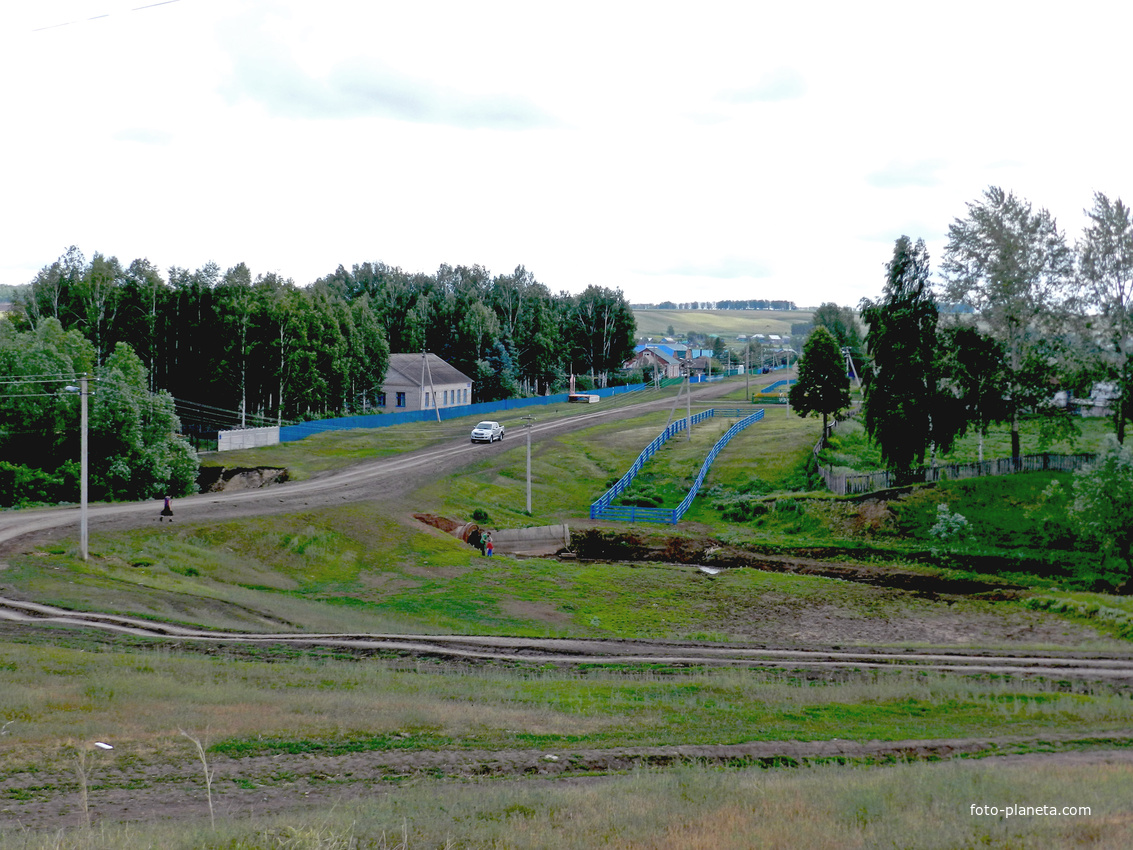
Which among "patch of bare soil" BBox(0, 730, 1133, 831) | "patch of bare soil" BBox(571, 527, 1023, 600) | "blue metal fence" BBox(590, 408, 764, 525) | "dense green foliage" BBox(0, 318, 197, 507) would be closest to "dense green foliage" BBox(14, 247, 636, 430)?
"dense green foliage" BBox(0, 318, 197, 507)

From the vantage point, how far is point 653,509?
Answer: 5559cm

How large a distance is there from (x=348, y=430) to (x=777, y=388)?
207ft

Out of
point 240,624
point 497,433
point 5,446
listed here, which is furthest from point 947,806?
point 497,433

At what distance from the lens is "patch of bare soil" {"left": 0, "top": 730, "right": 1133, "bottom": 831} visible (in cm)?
1270

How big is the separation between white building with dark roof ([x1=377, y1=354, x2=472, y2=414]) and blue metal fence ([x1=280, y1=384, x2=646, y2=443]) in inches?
174

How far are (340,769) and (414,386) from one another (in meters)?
86.3

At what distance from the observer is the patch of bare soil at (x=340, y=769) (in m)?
12.7

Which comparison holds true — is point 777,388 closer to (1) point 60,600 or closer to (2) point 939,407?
(2) point 939,407

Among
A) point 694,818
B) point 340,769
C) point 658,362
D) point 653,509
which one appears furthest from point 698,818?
point 658,362

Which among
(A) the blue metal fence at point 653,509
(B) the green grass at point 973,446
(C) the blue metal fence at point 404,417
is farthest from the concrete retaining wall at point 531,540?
(C) the blue metal fence at point 404,417

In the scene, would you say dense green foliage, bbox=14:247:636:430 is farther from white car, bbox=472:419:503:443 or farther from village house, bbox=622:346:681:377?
village house, bbox=622:346:681:377

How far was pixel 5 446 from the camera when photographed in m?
52.0

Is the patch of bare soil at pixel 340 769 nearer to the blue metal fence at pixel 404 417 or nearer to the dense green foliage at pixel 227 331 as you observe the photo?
the blue metal fence at pixel 404 417

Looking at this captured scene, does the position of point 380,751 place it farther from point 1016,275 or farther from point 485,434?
point 485,434
